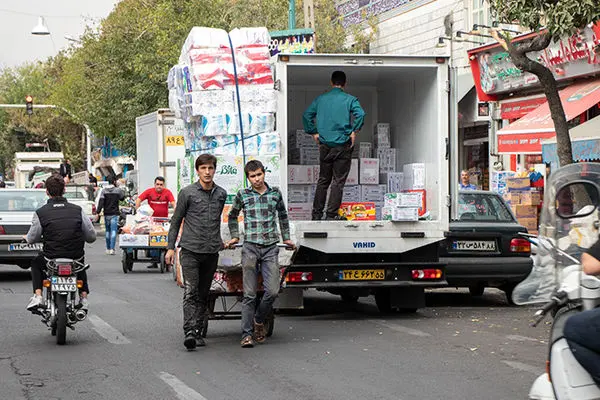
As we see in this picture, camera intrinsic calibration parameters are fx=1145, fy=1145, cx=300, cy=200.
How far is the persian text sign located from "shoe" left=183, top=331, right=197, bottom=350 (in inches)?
494

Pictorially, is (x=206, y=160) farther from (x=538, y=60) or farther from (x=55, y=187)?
(x=538, y=60)

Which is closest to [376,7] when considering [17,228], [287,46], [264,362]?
[287,46]

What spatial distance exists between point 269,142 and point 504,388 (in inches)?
197

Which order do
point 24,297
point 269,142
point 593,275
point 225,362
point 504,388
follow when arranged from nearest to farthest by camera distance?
point 593,275, point 504,388, point 225,362, point 269,142, point 24,297

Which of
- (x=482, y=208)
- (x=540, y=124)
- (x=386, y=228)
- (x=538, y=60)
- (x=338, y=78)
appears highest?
(x=538, y=60)

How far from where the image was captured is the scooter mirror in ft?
19.8

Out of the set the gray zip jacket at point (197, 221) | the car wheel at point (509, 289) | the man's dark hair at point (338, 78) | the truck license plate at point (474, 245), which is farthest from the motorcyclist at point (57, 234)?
the car wheel at point (509, 289)

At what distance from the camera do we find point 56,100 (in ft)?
230

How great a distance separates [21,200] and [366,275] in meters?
9.39

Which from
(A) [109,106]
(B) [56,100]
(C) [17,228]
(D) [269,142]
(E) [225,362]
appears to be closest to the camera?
(E) [225,362]

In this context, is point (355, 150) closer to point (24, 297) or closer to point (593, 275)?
point (24, 297)

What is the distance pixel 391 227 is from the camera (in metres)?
12.9

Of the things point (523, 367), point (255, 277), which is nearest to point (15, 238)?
point (255, 277)

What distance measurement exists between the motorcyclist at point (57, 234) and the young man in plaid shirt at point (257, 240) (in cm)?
160
